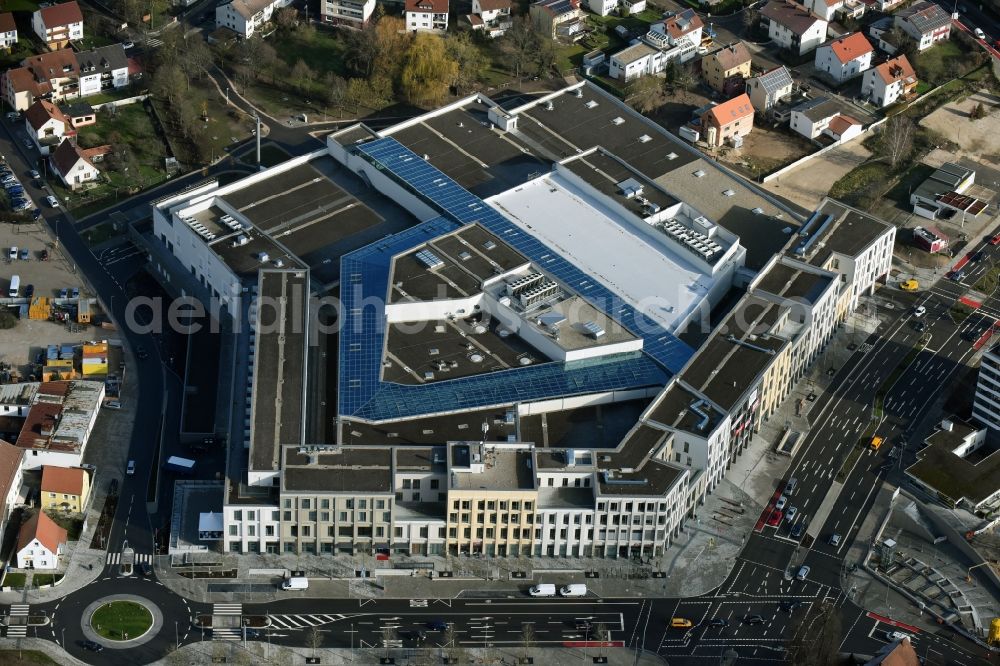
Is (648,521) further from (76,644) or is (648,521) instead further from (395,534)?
(76,644)

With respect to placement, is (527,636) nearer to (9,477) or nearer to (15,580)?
(15,580)

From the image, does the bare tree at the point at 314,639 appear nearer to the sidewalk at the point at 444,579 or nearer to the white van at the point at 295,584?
the sidewalk at the point at 444,579

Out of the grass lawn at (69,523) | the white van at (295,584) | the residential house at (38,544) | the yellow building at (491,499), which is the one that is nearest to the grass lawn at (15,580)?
the residential house at (38,544)

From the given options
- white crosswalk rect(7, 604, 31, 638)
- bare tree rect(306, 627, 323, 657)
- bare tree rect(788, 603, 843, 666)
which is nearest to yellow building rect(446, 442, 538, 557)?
bare tree rect(306, 627, 323, 657)

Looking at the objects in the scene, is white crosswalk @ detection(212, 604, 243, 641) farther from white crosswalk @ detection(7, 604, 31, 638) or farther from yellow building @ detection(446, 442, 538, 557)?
yellow building @ detection(446, 442, 538, 557)

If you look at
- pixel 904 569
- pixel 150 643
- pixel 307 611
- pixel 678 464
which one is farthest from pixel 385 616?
pixel 904 569
